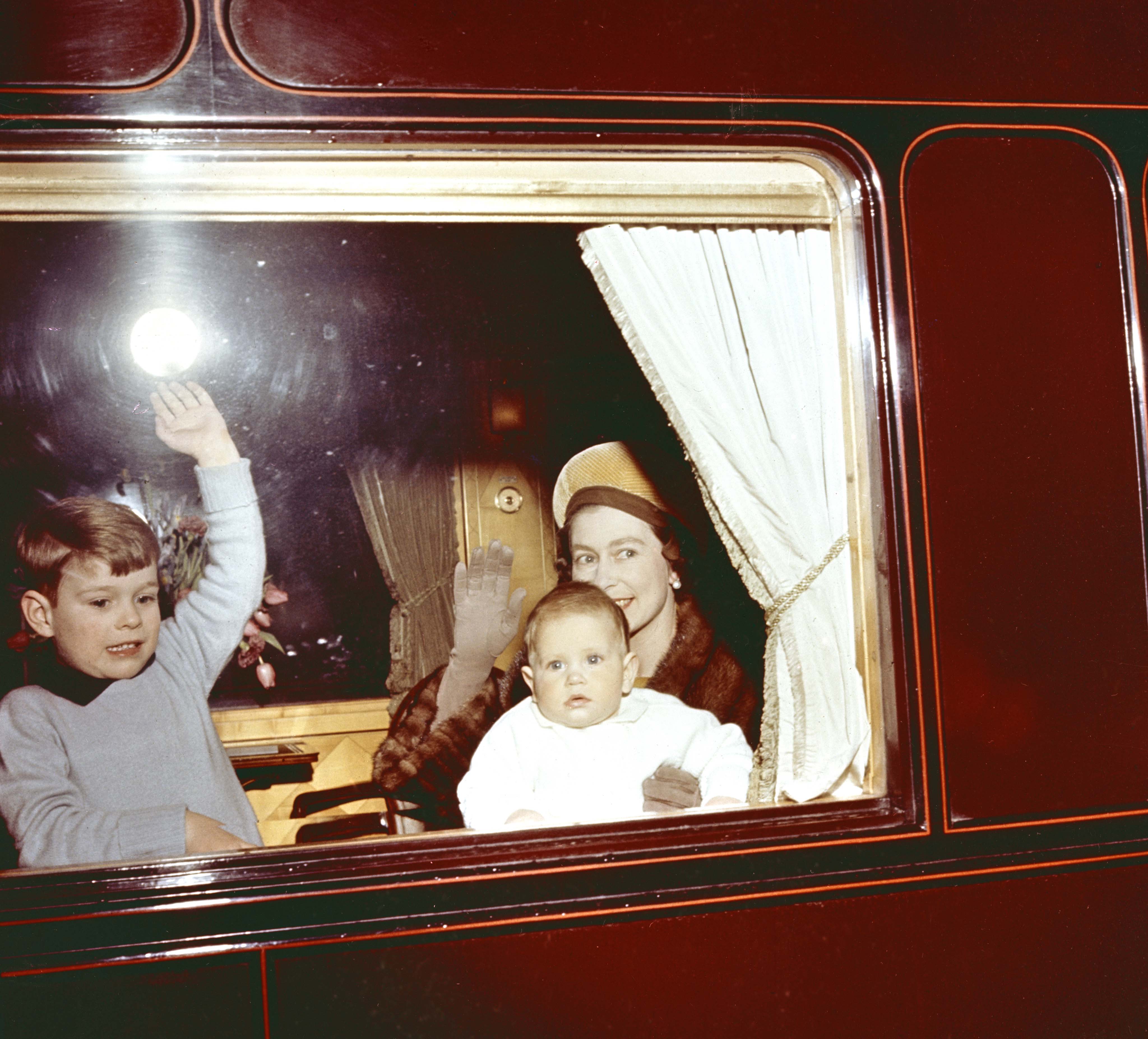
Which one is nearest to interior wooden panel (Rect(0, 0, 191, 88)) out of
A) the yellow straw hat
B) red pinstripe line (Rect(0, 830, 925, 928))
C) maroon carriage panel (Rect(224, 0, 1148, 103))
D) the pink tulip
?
maroon carriage panel (Rect(224, 0, 1148, 103))

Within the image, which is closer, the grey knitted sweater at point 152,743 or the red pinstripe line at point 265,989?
the red pinstripe line at point 265,989

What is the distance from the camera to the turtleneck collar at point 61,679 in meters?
1.57

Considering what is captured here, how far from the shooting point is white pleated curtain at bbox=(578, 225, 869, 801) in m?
1.76

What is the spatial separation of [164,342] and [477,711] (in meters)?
1.02

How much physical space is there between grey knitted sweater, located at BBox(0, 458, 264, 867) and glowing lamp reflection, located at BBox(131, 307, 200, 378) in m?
0.21

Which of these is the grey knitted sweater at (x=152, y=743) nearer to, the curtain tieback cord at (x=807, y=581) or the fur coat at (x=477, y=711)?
the fur coat at (x=477, y=711)

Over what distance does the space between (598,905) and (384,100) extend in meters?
1.59

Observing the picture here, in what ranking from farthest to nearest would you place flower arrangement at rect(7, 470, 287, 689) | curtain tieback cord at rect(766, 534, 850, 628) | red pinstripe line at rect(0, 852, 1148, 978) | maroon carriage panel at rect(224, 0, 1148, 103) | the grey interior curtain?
the grey interior curtain → curtain tieback cord at rect(766, 534, 850, 628) → flower arrangement at rect(7, 470, 287, 689) → maroon carriage panel at rect(224, 0, 1148, 103) → red pinstripe line at rect(0, 852, 1148, 978)

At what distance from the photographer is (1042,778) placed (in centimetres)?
167

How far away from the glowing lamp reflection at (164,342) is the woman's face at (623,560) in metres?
0.93

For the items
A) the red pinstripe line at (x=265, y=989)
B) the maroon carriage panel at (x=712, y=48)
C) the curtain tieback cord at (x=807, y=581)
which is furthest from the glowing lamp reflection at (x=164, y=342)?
the curtain tieback cord at (x=807, y=581)

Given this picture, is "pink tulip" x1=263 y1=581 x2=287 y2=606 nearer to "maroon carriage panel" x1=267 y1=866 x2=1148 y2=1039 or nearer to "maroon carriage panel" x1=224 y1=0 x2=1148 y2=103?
"maroon carriage panel" x1=267 y1=866 x2=1148 y2=1039

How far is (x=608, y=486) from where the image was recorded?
1.96 m

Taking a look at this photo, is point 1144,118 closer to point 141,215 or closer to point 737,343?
point 737,343
